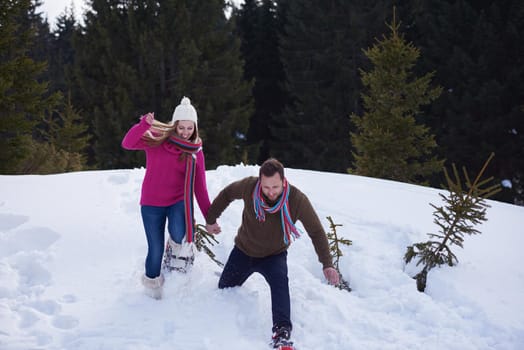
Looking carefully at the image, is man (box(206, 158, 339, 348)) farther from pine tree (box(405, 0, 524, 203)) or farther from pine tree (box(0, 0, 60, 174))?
pine tree (box(405, 0, 524, 203))

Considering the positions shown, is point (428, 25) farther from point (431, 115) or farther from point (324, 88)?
point (324, 88)

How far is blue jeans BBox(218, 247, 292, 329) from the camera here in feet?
11.8

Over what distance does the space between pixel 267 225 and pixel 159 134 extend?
4.09 ft

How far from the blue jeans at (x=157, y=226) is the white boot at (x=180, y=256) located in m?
0.14

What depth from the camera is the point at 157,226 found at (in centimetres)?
391

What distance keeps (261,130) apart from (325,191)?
19740 mm

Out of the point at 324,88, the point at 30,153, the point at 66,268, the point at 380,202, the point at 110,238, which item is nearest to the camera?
the point at 66,268

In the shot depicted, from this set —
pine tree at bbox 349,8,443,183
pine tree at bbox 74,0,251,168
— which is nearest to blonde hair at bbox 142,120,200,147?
pine tree at bbox 349,8,443,183

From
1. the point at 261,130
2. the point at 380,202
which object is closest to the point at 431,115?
the point at 261,130

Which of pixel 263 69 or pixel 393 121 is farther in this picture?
pixel 263 69

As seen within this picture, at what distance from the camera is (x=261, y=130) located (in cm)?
2673

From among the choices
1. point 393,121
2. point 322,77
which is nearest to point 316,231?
point 393,121

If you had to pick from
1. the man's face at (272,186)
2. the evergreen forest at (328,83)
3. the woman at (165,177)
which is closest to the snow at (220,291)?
the woman at (165,177)

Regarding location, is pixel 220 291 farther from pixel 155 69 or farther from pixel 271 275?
pixel 155 69
